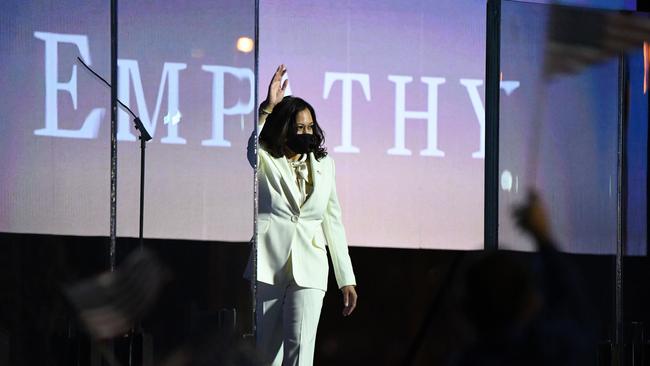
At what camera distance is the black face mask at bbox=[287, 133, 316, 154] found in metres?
4.87

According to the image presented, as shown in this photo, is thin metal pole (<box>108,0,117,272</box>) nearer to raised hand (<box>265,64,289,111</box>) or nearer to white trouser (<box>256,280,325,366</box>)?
white trouser (<box>256,280,325,366</box>)

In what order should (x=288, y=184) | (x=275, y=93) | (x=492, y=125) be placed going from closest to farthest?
1. (x=492, y=125)
2. (x=288, y=184)
3. (x=275, y=93)

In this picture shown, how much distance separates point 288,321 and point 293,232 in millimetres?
358

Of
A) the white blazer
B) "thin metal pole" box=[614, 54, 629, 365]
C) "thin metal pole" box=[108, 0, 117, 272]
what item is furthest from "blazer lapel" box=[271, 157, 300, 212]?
"thin metal pole" box=[614, 54, 629, 365]

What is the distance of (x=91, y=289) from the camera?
3.93 meters

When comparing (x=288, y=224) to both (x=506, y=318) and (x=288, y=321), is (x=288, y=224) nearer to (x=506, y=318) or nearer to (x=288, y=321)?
(x=288, y=321)

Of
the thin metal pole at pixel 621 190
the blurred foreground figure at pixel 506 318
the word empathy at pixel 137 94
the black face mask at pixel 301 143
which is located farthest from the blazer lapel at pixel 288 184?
the blurred foreground figure at pixel 506 318

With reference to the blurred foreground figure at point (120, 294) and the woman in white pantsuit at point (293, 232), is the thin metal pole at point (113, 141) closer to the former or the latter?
the blurred foreground figure at point (120, 294)

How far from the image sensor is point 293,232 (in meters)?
4.75

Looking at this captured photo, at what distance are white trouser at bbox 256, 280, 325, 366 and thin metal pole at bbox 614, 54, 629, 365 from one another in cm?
119

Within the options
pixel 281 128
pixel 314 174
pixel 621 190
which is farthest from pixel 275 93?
pixel 621 190

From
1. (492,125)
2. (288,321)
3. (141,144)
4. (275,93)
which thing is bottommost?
(288,321)

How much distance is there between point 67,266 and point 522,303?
2.16 meters

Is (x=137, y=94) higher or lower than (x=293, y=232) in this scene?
higher
